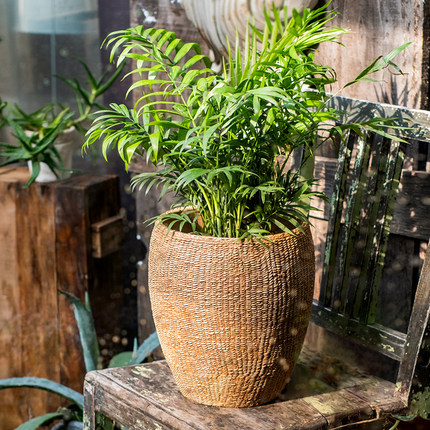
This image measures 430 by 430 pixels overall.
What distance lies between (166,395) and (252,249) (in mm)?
291

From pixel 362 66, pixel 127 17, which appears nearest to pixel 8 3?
pixel 127 17

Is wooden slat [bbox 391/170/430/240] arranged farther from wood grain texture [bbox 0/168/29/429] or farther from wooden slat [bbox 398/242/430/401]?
wood grain texture [bbox 0/168/29/429]

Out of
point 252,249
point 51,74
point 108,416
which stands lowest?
point 108,416

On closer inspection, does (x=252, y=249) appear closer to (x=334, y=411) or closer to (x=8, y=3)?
(x=334, y=411)

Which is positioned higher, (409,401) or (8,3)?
(8,3)

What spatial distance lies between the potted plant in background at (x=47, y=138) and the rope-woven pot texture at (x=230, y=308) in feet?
3.06

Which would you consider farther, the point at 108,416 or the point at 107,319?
the point at 107,319

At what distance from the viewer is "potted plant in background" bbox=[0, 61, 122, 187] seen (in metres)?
1.80

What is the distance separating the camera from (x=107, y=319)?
6.57ft

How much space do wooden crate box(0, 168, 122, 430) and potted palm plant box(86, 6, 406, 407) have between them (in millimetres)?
901

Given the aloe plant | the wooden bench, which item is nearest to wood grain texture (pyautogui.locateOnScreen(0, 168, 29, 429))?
the aloe plant

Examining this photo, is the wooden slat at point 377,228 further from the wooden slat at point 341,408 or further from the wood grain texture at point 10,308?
the wood grain texture at point 10,308

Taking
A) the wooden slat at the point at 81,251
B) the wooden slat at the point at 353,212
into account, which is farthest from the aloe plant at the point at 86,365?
the wooden slat at the point at 353,212

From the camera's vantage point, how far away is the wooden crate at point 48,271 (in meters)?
1.83
